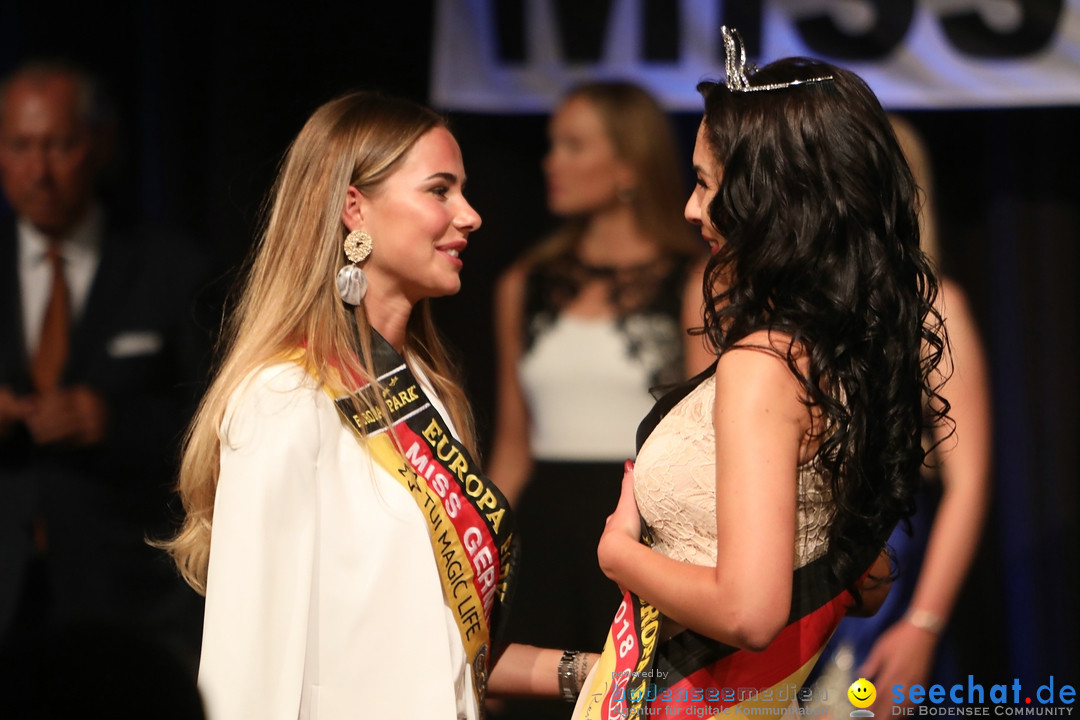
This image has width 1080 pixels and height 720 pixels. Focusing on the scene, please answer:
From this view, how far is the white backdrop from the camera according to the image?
9.76 ft

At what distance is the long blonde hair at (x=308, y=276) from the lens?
166cm

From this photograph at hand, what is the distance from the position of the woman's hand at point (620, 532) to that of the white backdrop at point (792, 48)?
1.67 m

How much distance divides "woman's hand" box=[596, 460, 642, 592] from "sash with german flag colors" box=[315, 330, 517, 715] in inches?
10.8

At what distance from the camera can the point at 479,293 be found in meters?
3.49

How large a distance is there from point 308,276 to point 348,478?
32 centimetres

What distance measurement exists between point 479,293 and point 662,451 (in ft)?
6.79

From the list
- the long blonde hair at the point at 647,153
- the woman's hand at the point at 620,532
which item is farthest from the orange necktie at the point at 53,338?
the woman's hand at the point at 620,532

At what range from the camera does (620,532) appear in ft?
4.88

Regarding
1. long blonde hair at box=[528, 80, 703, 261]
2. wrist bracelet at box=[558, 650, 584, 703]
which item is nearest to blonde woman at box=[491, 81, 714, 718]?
long blonde hair at box=[528, 80, 703, 261]

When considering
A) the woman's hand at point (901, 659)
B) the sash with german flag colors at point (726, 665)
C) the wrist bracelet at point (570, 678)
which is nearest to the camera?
the sash with german flag colors at point (726, 665)

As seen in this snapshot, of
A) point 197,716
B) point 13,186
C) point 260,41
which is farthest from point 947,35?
point 197,716

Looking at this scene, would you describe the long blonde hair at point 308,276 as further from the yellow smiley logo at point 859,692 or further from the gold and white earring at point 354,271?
the yellow smiley logo at point 859,692

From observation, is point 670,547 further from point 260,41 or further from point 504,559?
point 260,41

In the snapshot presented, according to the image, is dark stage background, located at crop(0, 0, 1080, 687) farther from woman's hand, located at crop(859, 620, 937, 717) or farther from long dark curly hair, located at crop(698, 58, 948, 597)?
long dark curly hair, located at crop(698, 58, 948, 597)
